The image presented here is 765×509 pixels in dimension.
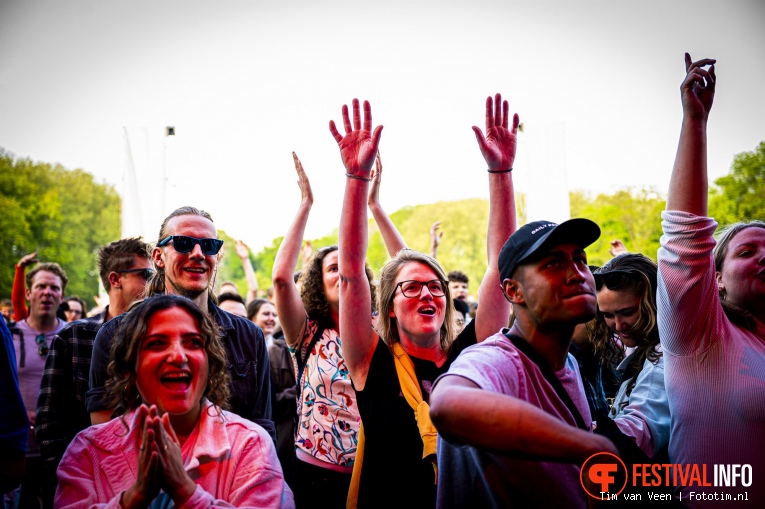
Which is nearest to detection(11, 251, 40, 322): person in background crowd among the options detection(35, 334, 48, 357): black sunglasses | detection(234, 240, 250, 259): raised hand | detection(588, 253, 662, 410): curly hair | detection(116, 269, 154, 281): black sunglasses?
detection(35, 334, 48, 357): black sunglasses

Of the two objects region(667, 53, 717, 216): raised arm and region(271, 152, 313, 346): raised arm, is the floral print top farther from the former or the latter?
region(667, 53, 717, 216): raised arm

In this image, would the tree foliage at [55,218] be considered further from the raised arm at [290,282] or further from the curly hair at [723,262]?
the curly hair at [723,262]

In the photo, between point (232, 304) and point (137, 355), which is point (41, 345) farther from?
point (137, 355)

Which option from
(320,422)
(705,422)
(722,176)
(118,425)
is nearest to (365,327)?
(320,422)

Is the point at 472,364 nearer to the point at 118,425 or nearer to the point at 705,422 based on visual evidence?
the point at 705,422

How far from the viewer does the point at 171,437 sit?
2.23 meters

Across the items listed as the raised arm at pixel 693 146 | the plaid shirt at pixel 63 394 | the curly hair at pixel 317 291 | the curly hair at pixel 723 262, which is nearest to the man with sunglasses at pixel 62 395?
the plaid shirt at pixel 63 394

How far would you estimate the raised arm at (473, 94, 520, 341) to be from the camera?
3121 mm

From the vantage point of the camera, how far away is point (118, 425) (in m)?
2.49

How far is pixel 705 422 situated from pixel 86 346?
3.27 m

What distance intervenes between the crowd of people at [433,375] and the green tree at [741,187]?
3164 cm

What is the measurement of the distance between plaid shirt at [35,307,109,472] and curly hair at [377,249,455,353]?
174 centimetres

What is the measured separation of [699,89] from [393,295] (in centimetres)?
177

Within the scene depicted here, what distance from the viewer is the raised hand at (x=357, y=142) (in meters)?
3.09
